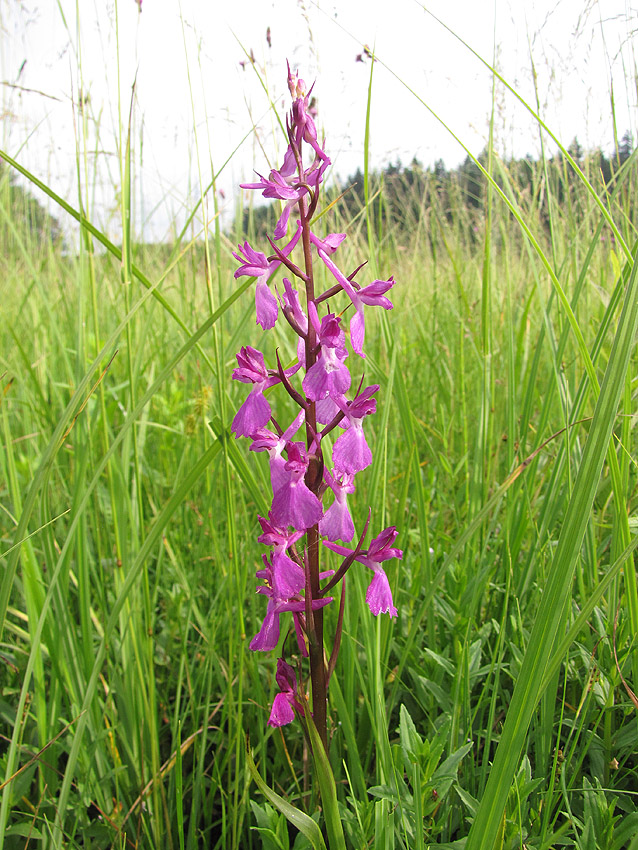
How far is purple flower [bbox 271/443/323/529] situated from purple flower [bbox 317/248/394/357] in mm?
217

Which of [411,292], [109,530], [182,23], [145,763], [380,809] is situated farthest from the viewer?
[411,292]

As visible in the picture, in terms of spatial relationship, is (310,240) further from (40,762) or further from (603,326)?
(40,762)

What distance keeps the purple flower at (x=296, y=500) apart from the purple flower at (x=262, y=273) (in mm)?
233

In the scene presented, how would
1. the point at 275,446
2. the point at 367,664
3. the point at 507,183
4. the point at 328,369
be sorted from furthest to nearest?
the point at 507,183 → the point at 367,664 → the point at 275,446 → the point at 328,369

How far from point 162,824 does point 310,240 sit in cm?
131

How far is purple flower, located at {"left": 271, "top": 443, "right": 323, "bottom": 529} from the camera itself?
2.93ft

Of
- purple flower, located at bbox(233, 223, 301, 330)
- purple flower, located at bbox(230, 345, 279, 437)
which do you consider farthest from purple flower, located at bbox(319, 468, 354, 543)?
purple flower, located at bbox(233, 223, 301, 330)

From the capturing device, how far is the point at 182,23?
3.72ft

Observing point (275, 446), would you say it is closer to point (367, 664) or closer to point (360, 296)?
point (360, 296)

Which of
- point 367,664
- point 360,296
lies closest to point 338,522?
point 360,296

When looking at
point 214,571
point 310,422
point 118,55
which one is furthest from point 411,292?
point 310,422

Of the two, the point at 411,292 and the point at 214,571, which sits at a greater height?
the point at 411,292

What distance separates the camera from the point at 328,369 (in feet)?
2.93

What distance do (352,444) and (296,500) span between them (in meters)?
0.14
